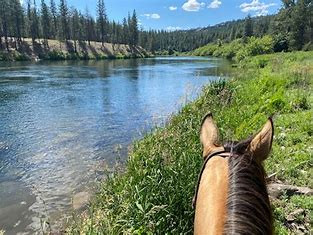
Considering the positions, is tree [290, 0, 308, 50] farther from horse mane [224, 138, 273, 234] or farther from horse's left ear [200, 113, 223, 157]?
horse mane [224, 138, 273, 234]

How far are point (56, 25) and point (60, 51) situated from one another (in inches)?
1111

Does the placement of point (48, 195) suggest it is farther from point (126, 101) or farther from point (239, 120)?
point (126, 101)

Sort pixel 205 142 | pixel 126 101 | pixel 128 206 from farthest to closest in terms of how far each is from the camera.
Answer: pixel 126 101
pixel 128 206
pixel 205 142

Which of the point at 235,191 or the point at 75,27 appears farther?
the point at 75,27

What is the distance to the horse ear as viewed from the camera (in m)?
1.98

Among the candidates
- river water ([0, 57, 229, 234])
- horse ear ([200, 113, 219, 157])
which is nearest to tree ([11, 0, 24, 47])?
river water ([0, 57, 229, 234])

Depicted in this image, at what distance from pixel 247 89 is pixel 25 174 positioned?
8.70 meters

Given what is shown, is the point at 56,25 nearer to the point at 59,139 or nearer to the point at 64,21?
the point at 64,21

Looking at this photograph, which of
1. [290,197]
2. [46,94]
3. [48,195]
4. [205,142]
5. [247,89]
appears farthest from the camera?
[46,94]

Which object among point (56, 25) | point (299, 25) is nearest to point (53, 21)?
point (56, 25)

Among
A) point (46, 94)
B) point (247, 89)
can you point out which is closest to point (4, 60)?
point (46, 94)

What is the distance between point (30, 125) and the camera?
14453 mm

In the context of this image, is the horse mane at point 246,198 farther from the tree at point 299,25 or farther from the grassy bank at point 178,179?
the tree at point 299,25

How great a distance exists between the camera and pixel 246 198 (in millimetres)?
1363
